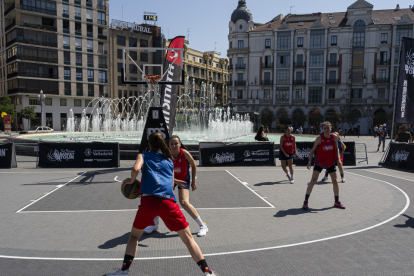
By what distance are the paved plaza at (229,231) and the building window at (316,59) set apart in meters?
53.1

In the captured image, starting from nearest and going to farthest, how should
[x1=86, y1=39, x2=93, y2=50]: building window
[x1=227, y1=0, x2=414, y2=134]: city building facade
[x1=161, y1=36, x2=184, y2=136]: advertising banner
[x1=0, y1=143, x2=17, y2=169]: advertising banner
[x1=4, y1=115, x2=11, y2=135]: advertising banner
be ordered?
[x1=161, y1=36, x2=184, y2=136]: advertising banner, [x1=0, y1=143, x2=17, y2=169]: advertising banner, [x1=4, y1=115, x2=11, y2=135]: advertising banner, [x1=227, y1=0, x2=414, y2=134]: city building facade, [x1=86, y1=39, x2=93, y2=50]: building window

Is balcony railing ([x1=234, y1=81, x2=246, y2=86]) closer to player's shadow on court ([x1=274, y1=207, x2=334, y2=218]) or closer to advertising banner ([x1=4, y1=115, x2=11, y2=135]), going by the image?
advertising banner ([x1=4, y1=115, x2=11, y2=135])

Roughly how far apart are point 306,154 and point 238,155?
10.9 feet

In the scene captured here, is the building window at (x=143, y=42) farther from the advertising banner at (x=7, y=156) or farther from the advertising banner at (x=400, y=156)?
the advertising banner at (x=400, y=156)

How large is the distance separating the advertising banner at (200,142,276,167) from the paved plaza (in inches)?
164

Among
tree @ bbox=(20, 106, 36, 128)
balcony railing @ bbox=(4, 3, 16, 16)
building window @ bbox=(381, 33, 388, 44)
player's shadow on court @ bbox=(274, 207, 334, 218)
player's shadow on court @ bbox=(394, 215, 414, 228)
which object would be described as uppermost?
balcony railing @ bbox=(4, 3, 16, 16)

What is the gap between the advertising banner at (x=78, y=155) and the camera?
13.5 meters

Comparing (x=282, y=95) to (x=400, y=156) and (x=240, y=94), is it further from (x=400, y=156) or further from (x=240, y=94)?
(x=400, y=156)

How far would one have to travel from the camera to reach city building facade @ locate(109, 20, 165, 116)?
201ft

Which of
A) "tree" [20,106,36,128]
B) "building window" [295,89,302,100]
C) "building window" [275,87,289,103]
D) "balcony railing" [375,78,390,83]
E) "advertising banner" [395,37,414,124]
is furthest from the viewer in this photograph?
"building window" [275,87,289,103]

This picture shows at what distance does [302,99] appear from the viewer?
2345 inches

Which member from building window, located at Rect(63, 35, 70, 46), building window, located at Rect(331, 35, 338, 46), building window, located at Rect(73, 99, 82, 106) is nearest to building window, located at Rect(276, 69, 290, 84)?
building window, located at Rect(331, 35, 338, 46)

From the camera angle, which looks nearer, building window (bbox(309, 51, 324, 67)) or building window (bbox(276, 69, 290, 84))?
building window (bbox(309, 51, 324, 67))

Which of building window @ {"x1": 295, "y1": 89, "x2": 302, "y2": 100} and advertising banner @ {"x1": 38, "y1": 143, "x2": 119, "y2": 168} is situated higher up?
building window @ {"x1": 295, "y1": 89, "x2": 302, "y2": 100}
